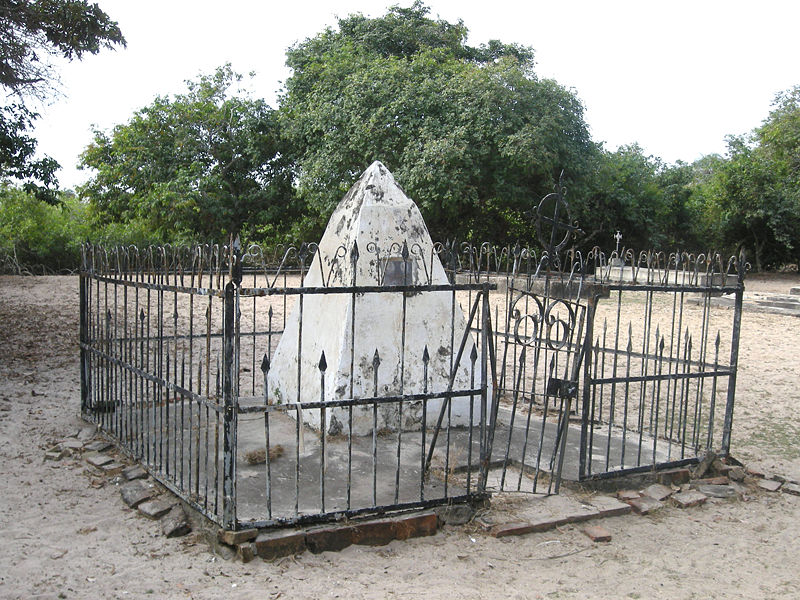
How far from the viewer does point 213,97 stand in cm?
2153

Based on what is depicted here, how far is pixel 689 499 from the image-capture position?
196 inches

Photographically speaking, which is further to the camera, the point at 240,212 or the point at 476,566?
the point at 240,212

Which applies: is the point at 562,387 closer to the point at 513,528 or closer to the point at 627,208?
the point at 513,528

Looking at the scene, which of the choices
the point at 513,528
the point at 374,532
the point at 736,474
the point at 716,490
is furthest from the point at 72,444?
the point at 736,474

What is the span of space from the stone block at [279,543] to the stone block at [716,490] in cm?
314

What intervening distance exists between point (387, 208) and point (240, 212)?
1562 centimetres

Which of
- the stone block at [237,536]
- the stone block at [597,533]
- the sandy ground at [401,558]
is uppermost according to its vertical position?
the stone block at [237,536]

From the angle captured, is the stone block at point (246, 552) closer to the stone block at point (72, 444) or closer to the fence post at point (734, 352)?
the stone block at point (72, 444)

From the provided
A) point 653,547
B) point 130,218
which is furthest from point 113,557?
point 130,218

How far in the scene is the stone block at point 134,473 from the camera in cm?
500

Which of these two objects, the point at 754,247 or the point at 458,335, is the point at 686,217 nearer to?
the point at 754,247

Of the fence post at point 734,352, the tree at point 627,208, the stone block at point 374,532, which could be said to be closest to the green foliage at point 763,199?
the tree at point 627,208

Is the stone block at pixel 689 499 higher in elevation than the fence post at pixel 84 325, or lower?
lower

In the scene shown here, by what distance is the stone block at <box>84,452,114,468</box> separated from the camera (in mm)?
5293
